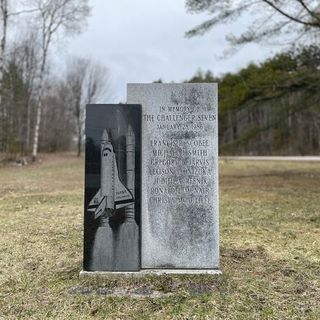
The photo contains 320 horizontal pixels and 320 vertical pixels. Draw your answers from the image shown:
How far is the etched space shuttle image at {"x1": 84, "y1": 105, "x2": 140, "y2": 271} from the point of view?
373 centimetres

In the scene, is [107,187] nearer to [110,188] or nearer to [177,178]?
[110,188]

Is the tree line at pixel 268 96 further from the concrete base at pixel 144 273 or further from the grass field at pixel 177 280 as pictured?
the concrete base at pixel 144 273

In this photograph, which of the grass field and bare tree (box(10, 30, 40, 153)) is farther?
bare tree (box(10, 30, 40, 153))

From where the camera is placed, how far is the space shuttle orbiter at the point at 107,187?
12.2 feet

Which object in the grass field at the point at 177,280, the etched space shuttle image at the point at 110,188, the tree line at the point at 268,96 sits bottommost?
the grass field at the point at 177,280

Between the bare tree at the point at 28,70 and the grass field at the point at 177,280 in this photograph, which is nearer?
the grass field at the point at 177,280

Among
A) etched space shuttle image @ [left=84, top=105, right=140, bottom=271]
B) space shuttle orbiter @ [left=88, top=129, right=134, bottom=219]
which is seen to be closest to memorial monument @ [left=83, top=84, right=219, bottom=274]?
etched space shuttle image @ [left=84, top=105, right=140, bottom=271]

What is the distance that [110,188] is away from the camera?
147 inches

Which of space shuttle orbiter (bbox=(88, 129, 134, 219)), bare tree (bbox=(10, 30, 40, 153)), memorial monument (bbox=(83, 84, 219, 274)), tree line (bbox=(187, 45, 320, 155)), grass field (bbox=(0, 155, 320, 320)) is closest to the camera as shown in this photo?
grass field (bbox=(0, 155, 320, 320))

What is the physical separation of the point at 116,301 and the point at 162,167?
128 cm

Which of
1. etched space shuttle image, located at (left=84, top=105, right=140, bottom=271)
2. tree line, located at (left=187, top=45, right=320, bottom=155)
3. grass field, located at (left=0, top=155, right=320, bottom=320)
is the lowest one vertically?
grass field, located at (left=0, top=155, right=320, bottom=320)

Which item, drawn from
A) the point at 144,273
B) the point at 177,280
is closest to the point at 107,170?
the point at 144,273

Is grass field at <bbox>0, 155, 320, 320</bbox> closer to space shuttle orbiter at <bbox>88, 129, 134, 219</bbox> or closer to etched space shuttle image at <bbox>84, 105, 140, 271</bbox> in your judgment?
etched space shuttle image at <bbox>84, 105, 140, 271</bbox>

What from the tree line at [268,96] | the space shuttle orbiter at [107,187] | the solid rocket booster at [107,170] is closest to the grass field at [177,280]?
the space shuttle orbiter at [107,187]
